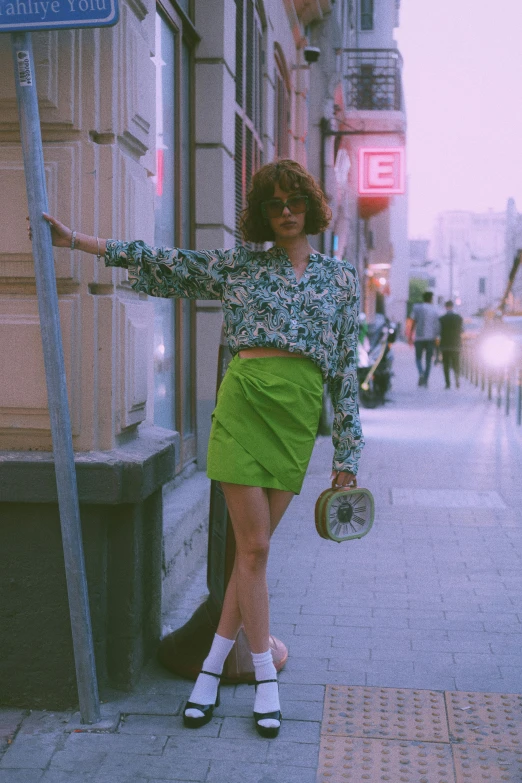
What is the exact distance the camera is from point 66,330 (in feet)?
13.0

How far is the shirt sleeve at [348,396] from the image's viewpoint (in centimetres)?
393

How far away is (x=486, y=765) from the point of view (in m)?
3.60

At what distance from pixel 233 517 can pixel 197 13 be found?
4.46m

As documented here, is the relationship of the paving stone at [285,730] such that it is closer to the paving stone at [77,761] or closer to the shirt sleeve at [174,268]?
the paving stone at [77,761]

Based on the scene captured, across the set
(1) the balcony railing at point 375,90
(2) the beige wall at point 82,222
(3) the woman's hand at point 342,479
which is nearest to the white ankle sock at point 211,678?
(3) the woman's hand at point 342,479

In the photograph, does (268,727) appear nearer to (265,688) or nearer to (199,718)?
(265,688)

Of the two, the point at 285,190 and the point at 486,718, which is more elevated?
the point at 285,190

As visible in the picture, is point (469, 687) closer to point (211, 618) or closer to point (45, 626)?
point (211, 618)

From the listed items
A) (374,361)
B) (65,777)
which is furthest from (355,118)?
(65,777)

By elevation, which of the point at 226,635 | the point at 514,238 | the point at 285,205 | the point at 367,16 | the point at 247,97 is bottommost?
the point at 226,635

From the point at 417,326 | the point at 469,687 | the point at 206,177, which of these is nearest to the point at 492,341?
the point at 417,326

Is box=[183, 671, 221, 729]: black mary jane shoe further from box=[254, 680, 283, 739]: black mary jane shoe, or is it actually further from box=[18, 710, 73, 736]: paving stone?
box=[18, 710, 73, 736]: paving stone

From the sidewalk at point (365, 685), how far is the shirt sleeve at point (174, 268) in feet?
5.50

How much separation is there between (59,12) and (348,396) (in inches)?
68.7
